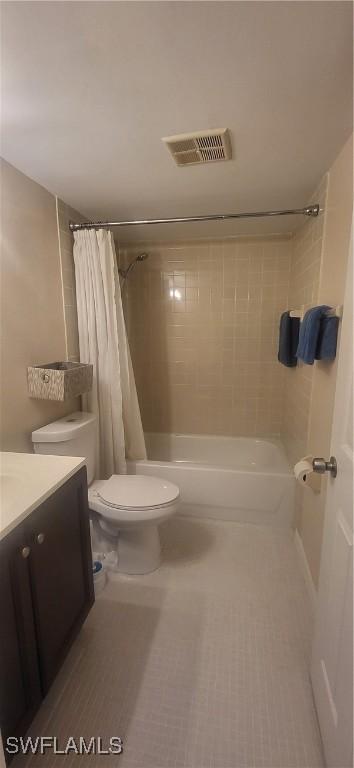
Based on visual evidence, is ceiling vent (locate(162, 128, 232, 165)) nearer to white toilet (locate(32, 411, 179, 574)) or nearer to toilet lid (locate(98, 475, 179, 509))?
white toilet (locate(32, 411, 179, 574))

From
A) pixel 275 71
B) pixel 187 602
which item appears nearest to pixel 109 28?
pixel 275 71

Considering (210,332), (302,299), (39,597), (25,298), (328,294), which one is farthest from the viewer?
(210,332)

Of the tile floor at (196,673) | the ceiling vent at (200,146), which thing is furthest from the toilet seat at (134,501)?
the ceiling vent at (200,146)

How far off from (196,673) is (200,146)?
2.15 metres

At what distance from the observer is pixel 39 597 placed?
3.18ft

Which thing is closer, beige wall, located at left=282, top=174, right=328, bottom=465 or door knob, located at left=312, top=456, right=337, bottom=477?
door knob, located at left=312, top=456, right=337, bottom=477

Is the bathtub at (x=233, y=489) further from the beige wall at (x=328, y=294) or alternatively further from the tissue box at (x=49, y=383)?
the tissue box at (x=49, y=383)

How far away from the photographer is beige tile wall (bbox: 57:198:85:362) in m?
1.87

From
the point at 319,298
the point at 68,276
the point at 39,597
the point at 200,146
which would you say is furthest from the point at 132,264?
the point at 39,597

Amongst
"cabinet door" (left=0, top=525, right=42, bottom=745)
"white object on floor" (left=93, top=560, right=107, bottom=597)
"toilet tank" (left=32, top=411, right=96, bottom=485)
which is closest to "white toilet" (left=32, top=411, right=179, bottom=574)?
"toilet tank" (left=32, top=411, right=96, bottom=485)

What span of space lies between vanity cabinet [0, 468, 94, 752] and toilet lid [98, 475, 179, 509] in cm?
35

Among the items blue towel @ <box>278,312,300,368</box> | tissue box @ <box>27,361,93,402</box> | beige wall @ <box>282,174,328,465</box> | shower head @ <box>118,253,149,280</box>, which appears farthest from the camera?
shower head @ <box>118,253,149,280</box>

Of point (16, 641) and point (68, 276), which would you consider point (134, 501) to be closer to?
point (16, 641)

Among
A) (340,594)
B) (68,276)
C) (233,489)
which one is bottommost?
(233,489)
